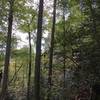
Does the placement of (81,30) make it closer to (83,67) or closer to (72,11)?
(83,67)

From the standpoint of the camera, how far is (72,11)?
20.0 metres

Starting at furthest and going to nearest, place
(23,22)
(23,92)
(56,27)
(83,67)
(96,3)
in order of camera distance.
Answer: (23,92) → (56,27) → (23,22) → (96,3) → (83,67)

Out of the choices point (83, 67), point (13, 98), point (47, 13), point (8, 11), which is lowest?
point (13, 98)

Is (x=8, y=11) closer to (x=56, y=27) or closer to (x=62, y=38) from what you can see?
(x=62, y=38)

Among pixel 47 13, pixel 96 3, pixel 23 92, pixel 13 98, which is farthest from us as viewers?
pixel 13 98


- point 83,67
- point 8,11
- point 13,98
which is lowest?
point 13,98

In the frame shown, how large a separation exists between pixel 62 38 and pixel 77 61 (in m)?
1.71

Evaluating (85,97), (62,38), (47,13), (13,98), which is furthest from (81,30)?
(13,98)

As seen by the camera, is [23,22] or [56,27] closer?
[23,22]

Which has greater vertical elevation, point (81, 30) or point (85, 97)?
point (81, 30)

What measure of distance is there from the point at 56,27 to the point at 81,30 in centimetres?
710

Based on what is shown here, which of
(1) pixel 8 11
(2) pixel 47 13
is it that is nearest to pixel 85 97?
(1) pixel 8 11

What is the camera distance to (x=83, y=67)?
1428 centimetres

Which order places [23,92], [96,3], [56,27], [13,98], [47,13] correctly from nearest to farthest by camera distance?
[96,3] → [56,27] → [47,13] → [23,92] → [13,98]
